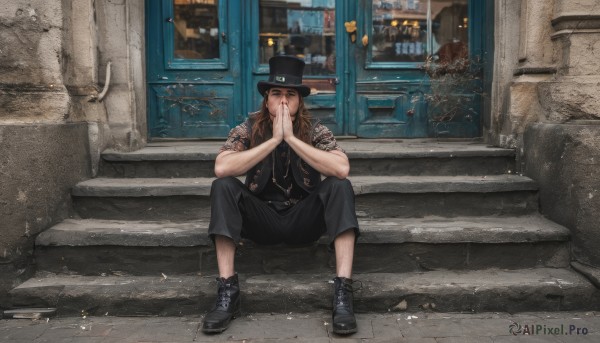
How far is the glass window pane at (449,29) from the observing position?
21.1 feet

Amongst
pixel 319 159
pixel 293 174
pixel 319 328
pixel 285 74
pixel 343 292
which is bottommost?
pixel 319 328

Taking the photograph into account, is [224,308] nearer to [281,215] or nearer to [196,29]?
[281,215]

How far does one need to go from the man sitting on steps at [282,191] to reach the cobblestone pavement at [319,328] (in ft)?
0.46

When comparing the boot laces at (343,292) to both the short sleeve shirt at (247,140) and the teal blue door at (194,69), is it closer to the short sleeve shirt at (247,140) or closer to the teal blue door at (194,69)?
the short sleeve shirt at (247,140)

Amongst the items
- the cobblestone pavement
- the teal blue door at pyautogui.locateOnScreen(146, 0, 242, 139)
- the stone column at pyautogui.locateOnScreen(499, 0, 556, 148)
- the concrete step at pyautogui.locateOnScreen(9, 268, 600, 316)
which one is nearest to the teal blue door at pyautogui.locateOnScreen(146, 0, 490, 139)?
the teal blue door at pyautogui.locateOnScreen(146, 0, 242, 139)

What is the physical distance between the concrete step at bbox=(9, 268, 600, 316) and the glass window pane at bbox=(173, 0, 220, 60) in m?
3.25

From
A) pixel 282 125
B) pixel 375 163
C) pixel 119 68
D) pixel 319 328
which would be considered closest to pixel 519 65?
pixel 375 163

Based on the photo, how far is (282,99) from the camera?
3852mm

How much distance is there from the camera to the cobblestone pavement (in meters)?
3.38

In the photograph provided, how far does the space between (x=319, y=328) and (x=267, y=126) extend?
1413 mm

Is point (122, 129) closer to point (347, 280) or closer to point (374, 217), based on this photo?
point (374, 217)

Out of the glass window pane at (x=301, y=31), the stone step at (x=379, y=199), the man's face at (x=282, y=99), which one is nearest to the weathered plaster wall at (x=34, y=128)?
the stone step at (x=379, y=199)

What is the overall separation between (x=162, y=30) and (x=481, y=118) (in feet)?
11.8

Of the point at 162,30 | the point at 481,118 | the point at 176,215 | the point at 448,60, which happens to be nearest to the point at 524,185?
the point at 481,118
